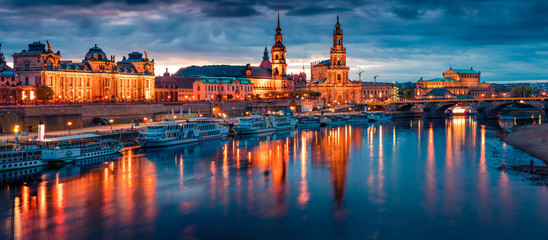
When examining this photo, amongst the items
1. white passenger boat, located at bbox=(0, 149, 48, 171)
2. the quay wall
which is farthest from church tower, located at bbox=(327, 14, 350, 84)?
white passenger boat, located at bbox=(0, 149, 48, 171)

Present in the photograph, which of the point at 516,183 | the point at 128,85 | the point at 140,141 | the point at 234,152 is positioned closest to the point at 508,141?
the point at 516,183

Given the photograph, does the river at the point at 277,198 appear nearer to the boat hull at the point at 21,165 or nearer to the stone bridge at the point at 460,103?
the boat hull at the point at 21,165

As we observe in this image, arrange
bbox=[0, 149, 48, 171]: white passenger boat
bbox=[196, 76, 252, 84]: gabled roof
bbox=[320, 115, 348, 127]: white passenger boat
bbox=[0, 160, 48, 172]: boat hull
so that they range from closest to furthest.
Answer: bbox=[0, 160, 48, 172]: boat hull < bbox=[0, 149, 48, 171]: white passenger boat < bbox=[320, 115, 348, 127]: white passenger boat < bbox=[196, 76, 252, 84]: gabled roof

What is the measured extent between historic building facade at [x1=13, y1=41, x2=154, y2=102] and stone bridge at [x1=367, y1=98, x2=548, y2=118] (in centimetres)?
7467

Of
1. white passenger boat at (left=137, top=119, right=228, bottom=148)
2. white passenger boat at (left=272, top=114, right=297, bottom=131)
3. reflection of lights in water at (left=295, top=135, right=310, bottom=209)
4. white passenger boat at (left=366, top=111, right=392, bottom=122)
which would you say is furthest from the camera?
white passenger boat at (left=366, top=111, right=392, bottom=122)

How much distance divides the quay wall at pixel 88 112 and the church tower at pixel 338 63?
212 feet

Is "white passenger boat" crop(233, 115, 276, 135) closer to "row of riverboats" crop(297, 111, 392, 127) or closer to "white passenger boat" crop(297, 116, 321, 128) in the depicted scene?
"white passenger boat" crop(297, 116, 321, 128)

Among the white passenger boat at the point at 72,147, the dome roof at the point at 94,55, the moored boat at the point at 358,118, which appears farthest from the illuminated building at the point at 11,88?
the moored boat at the point at 358,118

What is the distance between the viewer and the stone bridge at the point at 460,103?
122375 mm

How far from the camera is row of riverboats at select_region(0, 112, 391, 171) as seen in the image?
44.9 m

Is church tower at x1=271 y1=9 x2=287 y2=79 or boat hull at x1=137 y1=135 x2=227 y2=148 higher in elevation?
church tower at x1=271 y1=9 x2=287 y2=79

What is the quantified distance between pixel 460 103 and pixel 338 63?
48.5m

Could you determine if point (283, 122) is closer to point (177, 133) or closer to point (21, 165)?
point (177, 133)

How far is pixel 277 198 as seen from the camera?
34.8m
